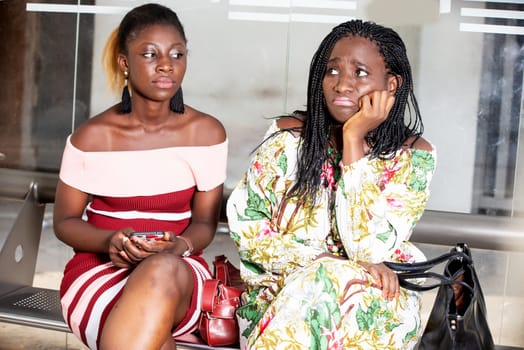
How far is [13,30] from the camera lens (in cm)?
Result: 525

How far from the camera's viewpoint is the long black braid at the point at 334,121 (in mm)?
2990

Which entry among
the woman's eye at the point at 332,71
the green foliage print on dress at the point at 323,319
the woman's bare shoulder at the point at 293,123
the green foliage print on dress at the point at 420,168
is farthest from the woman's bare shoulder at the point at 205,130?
the green foliage print on dress at the point at 323,319

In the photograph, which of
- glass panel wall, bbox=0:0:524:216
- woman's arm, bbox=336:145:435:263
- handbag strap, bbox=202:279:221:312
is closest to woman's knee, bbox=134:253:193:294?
handbag strap, bbox=202:279:221:312

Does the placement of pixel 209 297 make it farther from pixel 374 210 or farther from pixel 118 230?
pixel 374 210

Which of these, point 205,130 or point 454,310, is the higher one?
point 205,130

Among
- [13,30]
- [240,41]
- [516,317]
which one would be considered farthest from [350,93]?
[13,30]

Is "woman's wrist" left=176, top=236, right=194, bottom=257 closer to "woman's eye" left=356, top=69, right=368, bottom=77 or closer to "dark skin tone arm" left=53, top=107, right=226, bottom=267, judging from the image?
"dark skin tone arm" left=53, top=107, right=226, bottom=267

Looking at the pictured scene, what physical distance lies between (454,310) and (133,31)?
5.15 ft

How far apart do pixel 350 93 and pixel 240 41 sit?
7.01 ft

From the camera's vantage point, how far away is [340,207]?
2803mm

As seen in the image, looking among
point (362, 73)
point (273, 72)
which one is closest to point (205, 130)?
point (362, 73)

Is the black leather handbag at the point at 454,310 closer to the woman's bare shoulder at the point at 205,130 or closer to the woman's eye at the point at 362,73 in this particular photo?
the woman's eye at the point at 362,73

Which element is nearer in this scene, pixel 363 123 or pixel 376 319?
pixel 376 319

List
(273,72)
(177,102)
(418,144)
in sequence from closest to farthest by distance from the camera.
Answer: (418,144) → (177,102) → (273,72)
